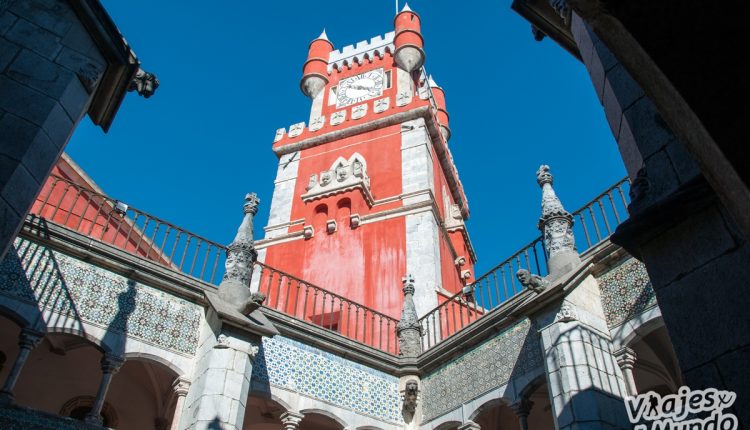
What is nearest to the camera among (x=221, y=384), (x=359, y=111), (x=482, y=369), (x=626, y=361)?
(x=626, y=361)

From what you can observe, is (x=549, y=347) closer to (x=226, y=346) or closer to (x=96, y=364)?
(x=226, y=346)

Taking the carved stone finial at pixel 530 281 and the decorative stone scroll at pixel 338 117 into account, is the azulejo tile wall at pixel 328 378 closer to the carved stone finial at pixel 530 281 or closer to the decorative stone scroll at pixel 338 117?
the carved stone finial at pixel 530 281

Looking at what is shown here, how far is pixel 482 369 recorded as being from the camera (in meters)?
9.30

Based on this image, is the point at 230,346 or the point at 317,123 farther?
the point at 317,123

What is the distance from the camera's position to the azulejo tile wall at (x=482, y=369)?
855cm

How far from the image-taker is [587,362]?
7031 mm

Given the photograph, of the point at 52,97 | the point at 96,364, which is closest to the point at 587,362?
the point at 52,97

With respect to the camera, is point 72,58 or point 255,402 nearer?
point 72,58

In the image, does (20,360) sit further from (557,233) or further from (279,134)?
(279,134)

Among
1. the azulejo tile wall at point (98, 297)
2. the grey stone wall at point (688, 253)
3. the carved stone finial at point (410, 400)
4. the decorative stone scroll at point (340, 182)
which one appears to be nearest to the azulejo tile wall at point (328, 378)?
the carved stone finial at point (410, 400)

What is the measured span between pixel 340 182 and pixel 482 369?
983 centimetres

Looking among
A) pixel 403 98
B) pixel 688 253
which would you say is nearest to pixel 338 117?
pixel 403 98

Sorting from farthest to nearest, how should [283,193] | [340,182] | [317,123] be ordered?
1. [317,123]
2. [283,193]
3. [340,182]

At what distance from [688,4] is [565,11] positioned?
8.74 feet
